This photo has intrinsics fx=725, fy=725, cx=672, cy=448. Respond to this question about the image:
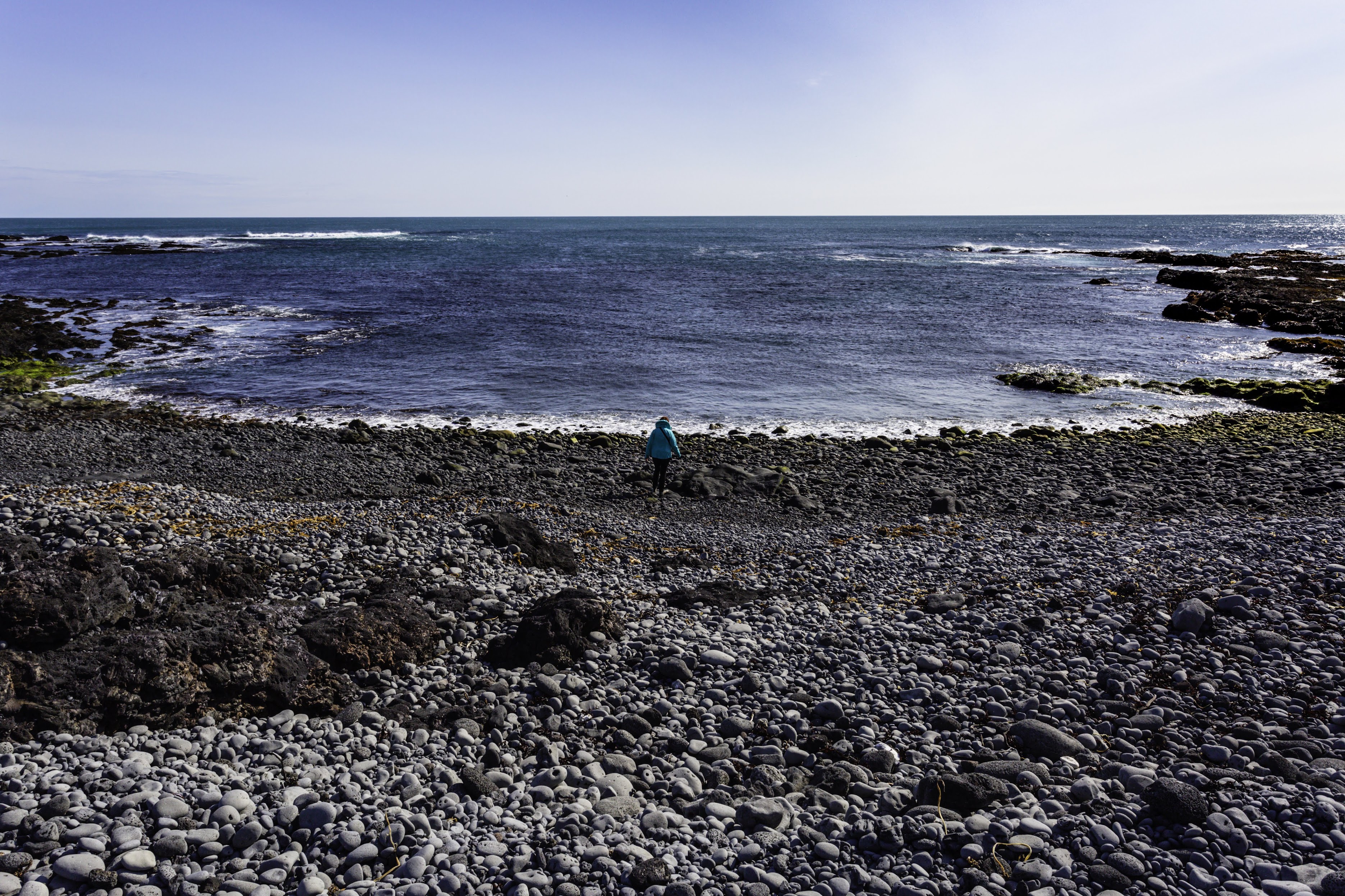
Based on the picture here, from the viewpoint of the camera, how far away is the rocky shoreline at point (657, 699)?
5.61 metres

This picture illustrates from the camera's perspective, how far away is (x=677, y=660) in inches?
346

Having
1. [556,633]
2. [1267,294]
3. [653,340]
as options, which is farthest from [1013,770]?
[1267,294]

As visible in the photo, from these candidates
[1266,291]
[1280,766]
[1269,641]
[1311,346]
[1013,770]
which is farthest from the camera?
[1266,291]

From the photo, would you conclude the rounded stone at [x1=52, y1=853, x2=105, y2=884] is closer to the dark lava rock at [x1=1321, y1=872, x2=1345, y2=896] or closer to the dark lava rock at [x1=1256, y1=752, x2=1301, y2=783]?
the dark lava rock at [x1=1321, y1=872, x2=1345, y2=896]

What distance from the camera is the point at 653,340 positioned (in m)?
37.3

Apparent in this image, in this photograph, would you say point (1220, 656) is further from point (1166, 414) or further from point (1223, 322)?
point (1223, 322)

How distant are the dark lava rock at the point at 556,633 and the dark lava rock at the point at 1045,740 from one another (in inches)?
189

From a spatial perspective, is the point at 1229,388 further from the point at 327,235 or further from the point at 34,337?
the point at 327,235

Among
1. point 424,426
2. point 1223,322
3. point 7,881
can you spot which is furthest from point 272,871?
point 1223,322

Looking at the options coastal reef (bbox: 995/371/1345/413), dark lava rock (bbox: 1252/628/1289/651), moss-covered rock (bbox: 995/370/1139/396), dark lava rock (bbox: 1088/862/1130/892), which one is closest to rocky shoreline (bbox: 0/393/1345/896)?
Result: dark lava rock (bbox: 1088/862/1130/892)

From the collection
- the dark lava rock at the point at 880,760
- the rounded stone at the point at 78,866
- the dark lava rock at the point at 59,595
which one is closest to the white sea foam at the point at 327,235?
the dark lava rock at the point at 59,595

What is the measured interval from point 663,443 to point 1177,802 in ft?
38.3

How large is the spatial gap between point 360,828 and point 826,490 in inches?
511

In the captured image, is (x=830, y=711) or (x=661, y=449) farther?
(x=661, y=449)
